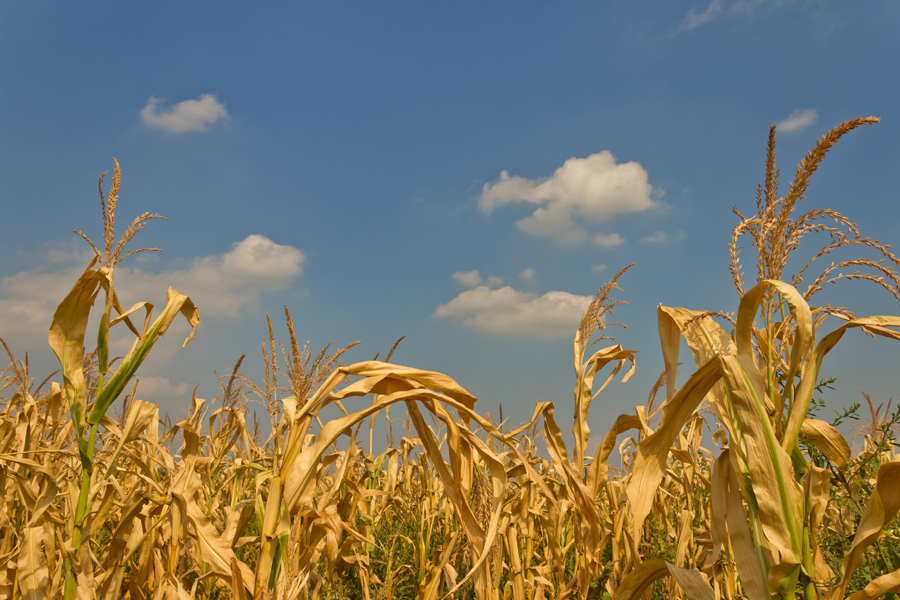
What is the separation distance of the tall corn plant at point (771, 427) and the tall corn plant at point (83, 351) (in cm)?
210

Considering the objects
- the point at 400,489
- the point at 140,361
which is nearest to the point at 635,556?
the point at 140,361

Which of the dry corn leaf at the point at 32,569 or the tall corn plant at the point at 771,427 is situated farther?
the dry corn leaf at the point at 32,569

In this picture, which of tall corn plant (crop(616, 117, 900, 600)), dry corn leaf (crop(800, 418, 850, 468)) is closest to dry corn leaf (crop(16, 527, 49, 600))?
tall corn plant (crop(616, 117, 900, 600))

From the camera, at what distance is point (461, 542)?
3.04 m

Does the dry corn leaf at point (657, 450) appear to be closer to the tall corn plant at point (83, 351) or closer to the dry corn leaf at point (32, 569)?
the tall corn plant at point (83, 351)

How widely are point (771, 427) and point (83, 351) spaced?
2737 millimetres

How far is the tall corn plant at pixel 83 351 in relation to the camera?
2.13 meters

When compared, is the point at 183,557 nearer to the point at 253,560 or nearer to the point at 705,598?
the point at 253,560

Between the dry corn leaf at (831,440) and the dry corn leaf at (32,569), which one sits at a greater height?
the dry corn leaf at (831,440)

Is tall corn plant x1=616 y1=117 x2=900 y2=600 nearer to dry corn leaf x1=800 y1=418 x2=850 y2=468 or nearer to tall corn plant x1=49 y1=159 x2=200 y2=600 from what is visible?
dry corn leaf x1=800 y1=418 x2=850 y2=468

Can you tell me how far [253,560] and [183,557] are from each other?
97 centimetres

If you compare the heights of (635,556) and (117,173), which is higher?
(117,173)

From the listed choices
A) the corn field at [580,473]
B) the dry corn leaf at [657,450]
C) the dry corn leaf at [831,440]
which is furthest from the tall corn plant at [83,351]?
the dry corn leaf at [831,440]

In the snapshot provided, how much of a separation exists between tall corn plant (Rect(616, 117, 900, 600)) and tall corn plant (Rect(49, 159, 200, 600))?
2.10 m
